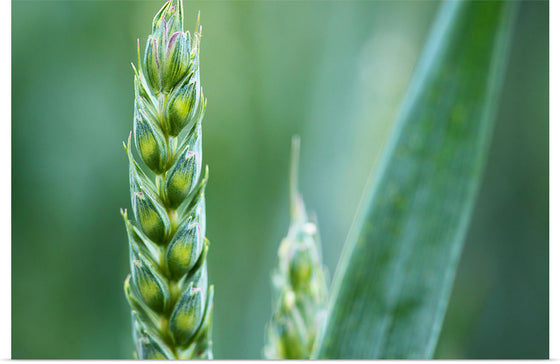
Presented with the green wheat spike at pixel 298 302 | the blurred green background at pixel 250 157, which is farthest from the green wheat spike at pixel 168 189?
the blurred green background at pixel 250 157

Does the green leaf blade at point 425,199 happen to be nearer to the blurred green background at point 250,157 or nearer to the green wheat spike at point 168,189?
the green wheat spike at point 168,189

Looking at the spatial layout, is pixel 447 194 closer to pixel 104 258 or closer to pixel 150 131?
pixel 150 131

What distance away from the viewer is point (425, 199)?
0.53 m

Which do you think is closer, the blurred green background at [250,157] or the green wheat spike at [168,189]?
the green wheat spike at [168,189]

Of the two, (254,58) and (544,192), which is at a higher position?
(254,58)

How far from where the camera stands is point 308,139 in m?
0.96

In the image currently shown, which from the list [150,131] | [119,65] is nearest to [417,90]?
[150,131]

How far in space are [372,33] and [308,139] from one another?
23 cm

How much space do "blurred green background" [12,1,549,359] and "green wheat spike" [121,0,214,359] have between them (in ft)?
1.21

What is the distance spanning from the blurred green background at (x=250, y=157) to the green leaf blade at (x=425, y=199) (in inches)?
12.7

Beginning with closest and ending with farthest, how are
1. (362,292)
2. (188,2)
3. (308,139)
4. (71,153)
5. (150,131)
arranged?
(150,131)
(362,292)
(188,2)
(71,153)
(308,139)

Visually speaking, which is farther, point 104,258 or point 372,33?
point 372,33

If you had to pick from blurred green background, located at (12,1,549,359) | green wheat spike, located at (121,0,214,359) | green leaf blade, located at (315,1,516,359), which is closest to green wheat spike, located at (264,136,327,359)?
green leaf blade, located at (315,1,516,359)

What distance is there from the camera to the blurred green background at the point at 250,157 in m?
0.79
